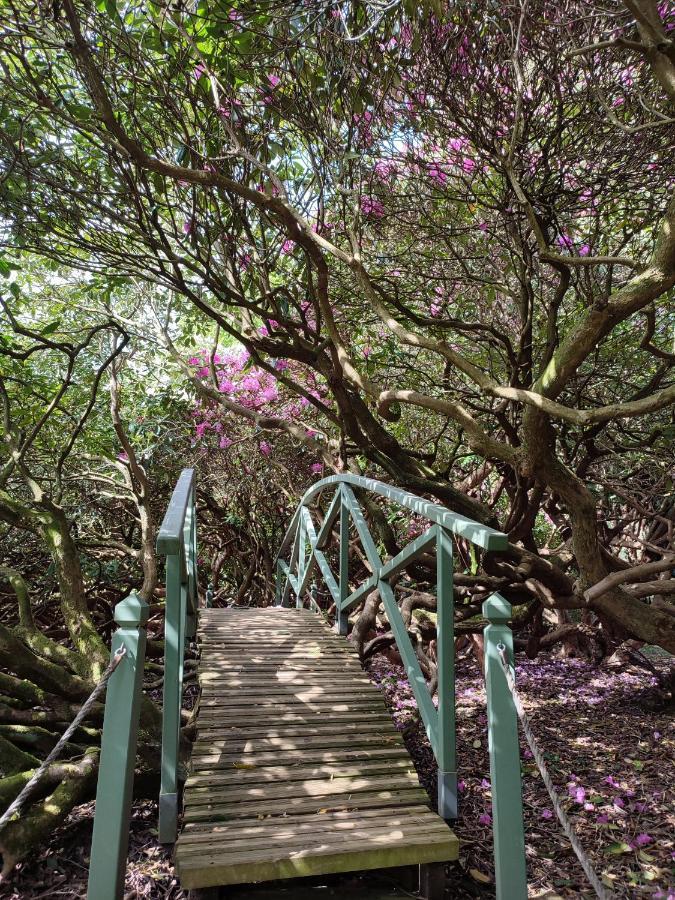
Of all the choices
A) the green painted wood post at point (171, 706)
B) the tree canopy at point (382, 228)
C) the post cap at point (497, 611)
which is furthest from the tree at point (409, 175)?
the green painted wood post at point (171, 706)

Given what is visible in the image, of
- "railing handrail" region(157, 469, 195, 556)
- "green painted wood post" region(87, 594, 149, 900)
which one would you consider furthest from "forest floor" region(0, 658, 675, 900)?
"railing handrail" region(157, 469, 195, 556)

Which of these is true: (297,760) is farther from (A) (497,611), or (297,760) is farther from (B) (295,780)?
(A) (497,611)

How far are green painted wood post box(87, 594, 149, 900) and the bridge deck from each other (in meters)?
0.40

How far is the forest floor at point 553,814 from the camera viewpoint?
2.61 m

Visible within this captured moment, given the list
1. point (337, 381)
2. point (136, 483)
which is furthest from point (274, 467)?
point (337, 381)

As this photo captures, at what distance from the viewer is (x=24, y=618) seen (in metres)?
3.91

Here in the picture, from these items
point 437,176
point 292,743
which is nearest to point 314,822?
point 292,743

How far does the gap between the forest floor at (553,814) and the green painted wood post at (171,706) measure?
0.41 meters

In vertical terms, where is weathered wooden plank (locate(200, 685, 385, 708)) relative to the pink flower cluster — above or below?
below

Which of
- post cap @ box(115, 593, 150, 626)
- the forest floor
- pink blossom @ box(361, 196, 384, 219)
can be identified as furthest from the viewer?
pink blossom @ box(361, 196, 384, 219)

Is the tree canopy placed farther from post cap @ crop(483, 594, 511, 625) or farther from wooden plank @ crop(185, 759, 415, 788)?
post cap @ crop(483, 594, 511, 625)

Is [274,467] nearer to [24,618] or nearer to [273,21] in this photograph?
[24,618]

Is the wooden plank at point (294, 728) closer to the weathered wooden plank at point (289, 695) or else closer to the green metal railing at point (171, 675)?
the weathered wooden plank at point (289, 695)

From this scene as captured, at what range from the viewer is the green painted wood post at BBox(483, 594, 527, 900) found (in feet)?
5.99
